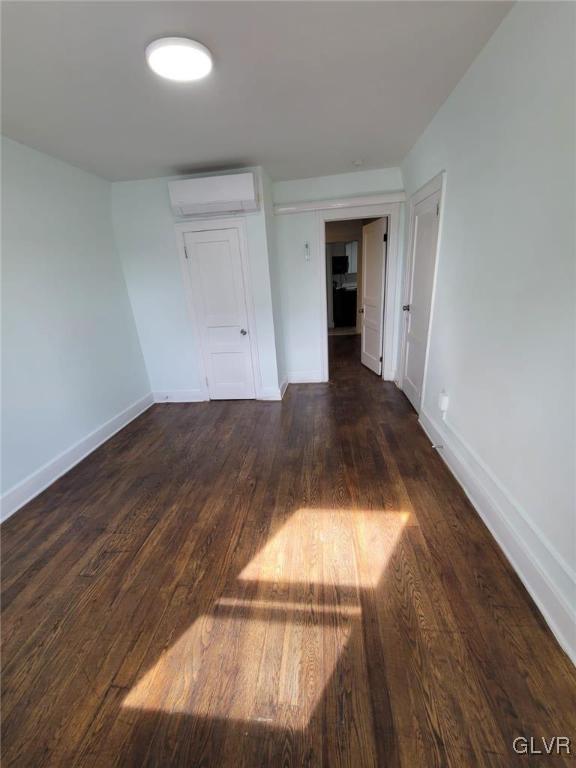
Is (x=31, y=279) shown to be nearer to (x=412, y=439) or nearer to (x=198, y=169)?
(x=198, y=169)

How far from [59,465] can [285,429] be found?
1998mm

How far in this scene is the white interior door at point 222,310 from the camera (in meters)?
3.26

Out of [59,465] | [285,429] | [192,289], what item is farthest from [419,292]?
[59,465]

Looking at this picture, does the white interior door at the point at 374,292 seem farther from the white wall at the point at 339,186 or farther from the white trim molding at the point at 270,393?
the white trim molding at the point at 270,393

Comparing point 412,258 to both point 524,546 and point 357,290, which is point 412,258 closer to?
point 524,546

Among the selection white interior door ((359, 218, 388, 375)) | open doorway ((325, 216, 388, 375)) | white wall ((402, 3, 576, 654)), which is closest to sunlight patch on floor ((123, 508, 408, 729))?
white wall ((402, 3, 576, 654))

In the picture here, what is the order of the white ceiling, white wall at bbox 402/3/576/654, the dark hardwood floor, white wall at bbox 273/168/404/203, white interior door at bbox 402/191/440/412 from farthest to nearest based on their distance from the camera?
white wall at bbox 273/168/404/203, white interior door at bbox 402/191/440/412, the white ceiling, white wall at bbox 402/3/576/654, the dark hardwood floor

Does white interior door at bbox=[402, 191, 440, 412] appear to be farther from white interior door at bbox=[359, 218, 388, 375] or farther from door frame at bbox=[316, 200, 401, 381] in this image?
white interior door at bbox=[359, 218, 388, 375]

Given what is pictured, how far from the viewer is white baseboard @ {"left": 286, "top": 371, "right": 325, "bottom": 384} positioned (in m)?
4.21

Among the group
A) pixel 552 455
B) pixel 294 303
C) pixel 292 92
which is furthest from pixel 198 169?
pixel 552 455

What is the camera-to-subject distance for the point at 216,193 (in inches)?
114

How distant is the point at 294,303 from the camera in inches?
155

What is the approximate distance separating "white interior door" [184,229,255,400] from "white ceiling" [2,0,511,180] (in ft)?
2.55

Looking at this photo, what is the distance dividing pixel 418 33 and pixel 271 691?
2.97 meters
